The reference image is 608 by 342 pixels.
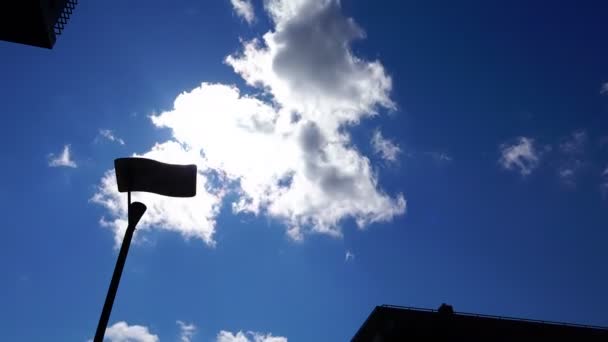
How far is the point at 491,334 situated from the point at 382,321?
595 centimetres

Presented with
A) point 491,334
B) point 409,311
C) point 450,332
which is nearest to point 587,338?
point 491,334

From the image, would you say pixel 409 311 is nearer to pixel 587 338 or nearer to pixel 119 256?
pixel 587 338

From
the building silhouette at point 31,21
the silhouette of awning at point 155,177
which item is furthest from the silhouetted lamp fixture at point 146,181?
the building silhouette at point 31,21

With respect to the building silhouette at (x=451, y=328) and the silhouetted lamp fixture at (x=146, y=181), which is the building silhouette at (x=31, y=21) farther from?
the building silhouette at (x=451, y=328)

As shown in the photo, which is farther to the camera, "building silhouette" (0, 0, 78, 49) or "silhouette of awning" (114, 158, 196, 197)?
"building silhouette" (0, 0, 78, 49)

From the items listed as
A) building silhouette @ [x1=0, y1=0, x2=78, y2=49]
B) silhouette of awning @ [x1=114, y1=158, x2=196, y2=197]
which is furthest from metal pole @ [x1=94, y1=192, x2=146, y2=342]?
building silhouette @ [x1=0, y1=0, x2=78, y2=49]

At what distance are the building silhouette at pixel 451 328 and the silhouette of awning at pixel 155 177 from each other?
18.9 metres

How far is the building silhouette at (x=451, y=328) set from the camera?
2041cm

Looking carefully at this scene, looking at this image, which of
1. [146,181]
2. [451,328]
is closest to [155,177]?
[146,181]

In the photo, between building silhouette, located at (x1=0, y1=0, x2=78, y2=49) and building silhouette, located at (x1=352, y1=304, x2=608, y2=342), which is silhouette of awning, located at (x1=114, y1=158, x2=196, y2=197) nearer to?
building silhouette, located at (x1=0, y1=0, x2=78, y2=49)

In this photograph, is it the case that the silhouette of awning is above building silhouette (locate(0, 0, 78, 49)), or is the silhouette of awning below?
below

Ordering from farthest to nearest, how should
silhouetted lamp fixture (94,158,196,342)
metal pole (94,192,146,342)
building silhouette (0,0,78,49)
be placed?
1. building silhouette (0,0,78,49)
2. silhouetted lamp fixture (94,158,196,342)
3. metal pole (94,192,146,342)

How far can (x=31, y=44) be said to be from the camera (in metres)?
16.0

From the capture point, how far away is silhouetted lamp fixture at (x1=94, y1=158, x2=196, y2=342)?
14.2 ft
